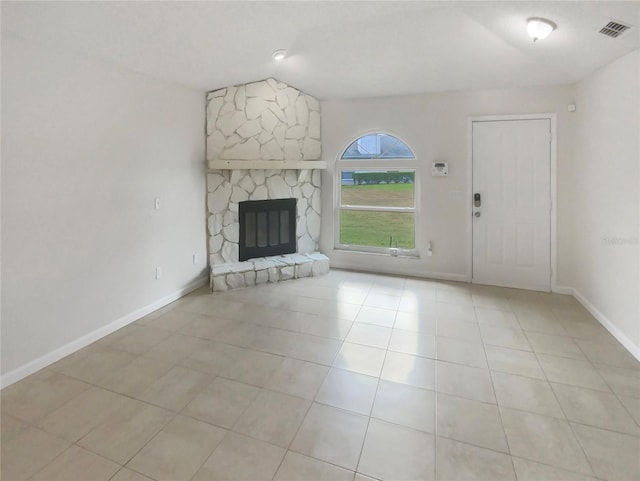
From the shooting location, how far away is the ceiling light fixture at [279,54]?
330 centimetres

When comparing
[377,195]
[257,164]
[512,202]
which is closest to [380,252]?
[377,195]

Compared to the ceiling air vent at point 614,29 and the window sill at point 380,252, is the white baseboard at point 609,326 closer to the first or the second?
the window sill at point 380,252

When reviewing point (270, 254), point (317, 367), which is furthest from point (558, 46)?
point (270, 254)

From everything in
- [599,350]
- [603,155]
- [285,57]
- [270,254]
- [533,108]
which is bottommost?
[599,350]

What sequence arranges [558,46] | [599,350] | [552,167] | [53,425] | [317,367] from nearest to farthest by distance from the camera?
[53,425]
[317,367]
[599,350]
[558,46]
[552,167]

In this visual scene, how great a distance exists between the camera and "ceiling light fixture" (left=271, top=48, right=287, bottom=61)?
3297 mm

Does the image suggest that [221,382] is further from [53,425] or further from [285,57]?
[285,57]

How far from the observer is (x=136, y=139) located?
312 centimetres

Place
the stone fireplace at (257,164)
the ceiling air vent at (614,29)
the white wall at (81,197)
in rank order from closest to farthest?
the white wall at (81,197) → the ceiling air vent at (614,29) → the stone fireplace at (257,164)

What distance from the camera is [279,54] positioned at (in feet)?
11.0

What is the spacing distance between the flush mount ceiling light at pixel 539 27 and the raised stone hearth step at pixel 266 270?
3.30m

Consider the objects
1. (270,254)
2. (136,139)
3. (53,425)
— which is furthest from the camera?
(270,254)

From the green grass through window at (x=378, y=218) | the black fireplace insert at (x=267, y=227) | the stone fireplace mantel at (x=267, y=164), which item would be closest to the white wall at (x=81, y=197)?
the stone fireplace mantel at (x=267, y=164)

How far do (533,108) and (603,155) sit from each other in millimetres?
1115
